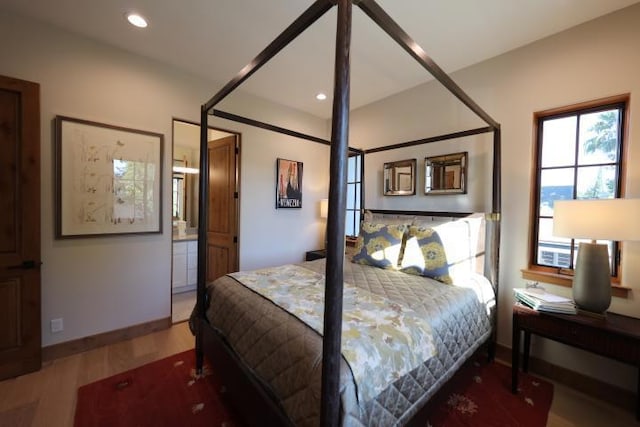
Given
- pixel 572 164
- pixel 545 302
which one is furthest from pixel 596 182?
pixel 545 302

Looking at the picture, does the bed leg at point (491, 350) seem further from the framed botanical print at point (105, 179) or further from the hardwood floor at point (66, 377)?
the framed botanical print at point (105, 179)

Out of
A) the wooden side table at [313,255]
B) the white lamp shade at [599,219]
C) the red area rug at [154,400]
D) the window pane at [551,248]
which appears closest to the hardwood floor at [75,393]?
the red area rug at [154,400]

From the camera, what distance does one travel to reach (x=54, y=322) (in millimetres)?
2170

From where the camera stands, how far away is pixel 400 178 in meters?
3.08

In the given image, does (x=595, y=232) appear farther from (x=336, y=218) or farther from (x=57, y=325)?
(x=57, y=325)

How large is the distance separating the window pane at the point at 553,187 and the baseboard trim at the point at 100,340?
12.3 ft

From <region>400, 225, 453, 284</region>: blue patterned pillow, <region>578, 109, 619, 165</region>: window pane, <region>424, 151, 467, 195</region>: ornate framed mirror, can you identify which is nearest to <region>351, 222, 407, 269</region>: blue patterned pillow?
<region>400, 225, 453, 284</region>: blue patterned pillow

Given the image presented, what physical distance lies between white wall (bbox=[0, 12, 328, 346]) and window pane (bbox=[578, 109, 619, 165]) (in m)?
3.20

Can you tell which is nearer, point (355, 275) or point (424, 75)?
point (355, 275)

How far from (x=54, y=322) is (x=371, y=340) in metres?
2.67

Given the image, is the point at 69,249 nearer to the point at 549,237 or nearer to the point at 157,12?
the point at 157,12

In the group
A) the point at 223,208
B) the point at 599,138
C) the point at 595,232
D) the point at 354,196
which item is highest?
the point at 599,138

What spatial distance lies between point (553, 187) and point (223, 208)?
349 cm

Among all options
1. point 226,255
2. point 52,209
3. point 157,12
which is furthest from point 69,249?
point 157,12
